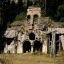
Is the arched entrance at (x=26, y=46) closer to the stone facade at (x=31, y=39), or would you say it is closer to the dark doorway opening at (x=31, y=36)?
the stone facade at (x=31, y=39)

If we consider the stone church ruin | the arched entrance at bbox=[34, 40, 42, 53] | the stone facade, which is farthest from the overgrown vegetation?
the arched entrance at bbox=[34, 40, 42, 53]

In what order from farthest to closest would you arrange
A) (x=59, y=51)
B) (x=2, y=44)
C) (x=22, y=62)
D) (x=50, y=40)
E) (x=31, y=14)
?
(x=31, y=14), (x=2, y=44), (x=50, y=40), (x=59, y=51), (x=22, y=62)

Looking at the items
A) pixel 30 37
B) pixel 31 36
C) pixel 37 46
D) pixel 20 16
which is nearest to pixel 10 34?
pixel 30 37

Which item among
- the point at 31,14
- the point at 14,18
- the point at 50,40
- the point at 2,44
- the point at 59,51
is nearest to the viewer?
the point at 59,51

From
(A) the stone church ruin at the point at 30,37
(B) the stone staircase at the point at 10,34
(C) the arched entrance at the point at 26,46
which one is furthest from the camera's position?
(C) the arched entrance at the point at 26,46

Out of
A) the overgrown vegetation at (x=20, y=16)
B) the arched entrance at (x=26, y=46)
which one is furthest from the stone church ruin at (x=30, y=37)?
the overgrown vegetation at (x=20, y=16)

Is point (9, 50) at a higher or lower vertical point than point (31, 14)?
lower

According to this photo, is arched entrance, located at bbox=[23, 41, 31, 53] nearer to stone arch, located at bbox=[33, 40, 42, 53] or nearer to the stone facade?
the stone facade

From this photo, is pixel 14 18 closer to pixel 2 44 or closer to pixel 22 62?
pixel 2 44

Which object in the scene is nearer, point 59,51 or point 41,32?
point 59,51

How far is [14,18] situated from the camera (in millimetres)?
71250

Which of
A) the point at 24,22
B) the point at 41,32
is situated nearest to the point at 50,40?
the point at 41,32

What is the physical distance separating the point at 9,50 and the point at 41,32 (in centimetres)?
665

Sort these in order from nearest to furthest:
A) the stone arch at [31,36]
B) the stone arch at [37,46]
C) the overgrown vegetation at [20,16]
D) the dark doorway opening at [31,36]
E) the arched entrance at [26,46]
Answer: the stone arch at [37,46]
the stone arch at [31,36]
the dark doorway opening at [31,36]
the arched entrance at [26,46]
the overgrown vegetation at [20,16]
